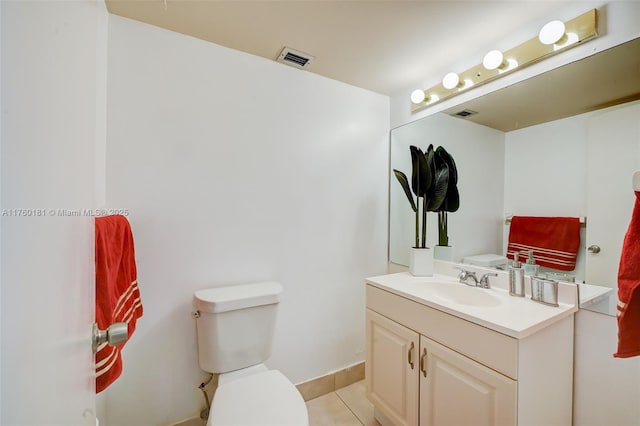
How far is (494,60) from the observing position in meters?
1.33

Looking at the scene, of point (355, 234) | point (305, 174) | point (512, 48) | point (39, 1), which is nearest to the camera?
point (39, 1)

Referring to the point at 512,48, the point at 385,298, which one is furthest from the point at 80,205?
the point at 512,48

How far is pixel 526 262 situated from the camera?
1.29 metres

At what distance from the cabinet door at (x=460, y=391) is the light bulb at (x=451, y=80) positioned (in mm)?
1393

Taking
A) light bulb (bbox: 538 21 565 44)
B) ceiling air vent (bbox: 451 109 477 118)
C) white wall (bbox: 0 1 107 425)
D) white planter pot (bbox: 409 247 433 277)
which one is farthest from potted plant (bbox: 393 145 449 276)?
white wall (bbox: 0 1 107 425)

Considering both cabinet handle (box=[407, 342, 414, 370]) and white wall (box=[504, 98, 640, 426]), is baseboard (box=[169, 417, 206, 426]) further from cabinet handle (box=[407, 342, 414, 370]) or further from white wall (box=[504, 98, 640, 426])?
white wall (box=[504, 98, 640, 426])

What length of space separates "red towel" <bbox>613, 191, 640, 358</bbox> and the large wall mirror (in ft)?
1.08

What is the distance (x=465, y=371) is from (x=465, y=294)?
1.52 ft

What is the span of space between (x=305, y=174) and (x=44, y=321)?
1.42 metres

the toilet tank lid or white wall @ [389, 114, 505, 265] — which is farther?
white wall @ [389, 114, 505, 265]

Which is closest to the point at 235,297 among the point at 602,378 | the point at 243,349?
the point at 243,349

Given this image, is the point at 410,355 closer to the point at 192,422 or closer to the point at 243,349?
the point at 243,349

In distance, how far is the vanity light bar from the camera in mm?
1072

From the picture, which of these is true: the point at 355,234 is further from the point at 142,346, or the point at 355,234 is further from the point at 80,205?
the point at 80,205
